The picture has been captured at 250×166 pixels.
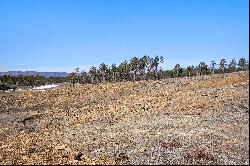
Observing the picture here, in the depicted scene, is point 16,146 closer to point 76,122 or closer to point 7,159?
point 7,159

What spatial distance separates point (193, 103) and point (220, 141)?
1898 cm

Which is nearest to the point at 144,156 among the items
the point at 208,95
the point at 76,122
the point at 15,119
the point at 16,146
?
the point at 16,146

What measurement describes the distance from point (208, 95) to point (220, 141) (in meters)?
24.9

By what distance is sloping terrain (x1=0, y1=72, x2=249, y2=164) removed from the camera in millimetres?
32625

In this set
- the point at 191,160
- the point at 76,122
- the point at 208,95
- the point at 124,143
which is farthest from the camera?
the point at 208,95

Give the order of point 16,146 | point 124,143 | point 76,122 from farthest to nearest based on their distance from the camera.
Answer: point 76,122 < point 16,146 < point 124,143

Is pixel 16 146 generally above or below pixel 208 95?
below

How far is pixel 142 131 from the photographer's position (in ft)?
135

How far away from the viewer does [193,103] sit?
176 ft

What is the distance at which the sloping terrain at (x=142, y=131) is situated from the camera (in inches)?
1284

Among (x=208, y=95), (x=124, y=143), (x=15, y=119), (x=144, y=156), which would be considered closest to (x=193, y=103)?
(x=208, y=95)

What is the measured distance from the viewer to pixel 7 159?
34.7m

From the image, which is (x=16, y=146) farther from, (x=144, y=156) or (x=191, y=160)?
(x=191, y=160)

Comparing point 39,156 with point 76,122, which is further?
point 76,122
